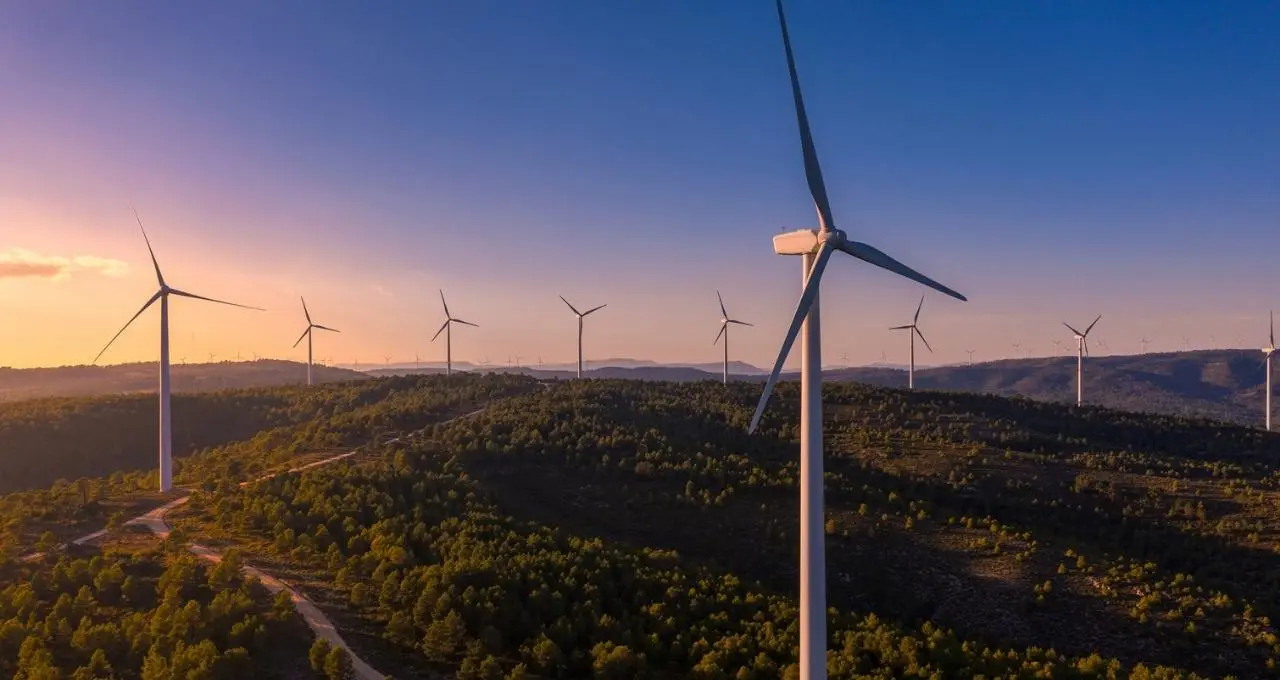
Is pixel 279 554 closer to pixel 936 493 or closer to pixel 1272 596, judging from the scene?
pixel 936 493

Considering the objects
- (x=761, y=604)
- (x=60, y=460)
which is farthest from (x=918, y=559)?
(x=60, y=460)

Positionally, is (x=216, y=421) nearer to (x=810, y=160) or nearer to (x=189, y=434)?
(x=189, y=434)

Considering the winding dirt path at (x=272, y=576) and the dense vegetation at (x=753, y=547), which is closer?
the winding dirt path at (x=272, y=576)

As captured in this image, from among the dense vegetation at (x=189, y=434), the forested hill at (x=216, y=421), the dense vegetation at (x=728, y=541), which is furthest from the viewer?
the forested hill at (x=216, y=421)

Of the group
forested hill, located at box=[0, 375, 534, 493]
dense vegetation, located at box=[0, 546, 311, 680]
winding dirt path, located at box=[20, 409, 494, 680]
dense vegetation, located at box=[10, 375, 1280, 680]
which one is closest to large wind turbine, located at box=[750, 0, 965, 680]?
dense vegetation, located at box=[10, 375, 1280, 680]

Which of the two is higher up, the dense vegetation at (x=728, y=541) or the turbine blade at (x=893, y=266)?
the turbine blade at (x=893, y=266)

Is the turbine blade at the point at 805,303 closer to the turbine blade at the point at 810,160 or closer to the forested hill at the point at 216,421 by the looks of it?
the turbine blade at the point at 810,160

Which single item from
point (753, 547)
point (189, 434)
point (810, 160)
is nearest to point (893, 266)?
point (810, 160)

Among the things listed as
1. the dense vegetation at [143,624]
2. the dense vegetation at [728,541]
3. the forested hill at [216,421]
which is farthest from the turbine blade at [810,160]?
the forested hill at [216,421]

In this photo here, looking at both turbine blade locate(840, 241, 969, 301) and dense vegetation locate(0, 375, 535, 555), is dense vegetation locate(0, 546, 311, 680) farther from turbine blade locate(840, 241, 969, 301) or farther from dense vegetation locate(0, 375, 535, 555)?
turbine blade locate(840, 241, 969, 301)
